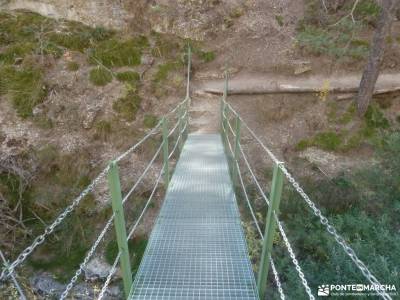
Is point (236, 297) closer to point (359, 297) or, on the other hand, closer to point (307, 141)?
point (359, 297)

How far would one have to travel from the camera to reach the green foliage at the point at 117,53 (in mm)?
10414

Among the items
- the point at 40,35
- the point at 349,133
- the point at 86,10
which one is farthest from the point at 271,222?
the point at 86,10

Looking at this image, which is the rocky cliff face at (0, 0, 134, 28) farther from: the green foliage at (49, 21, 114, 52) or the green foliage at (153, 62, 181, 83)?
the green foliage at (153, 62, 181, 83)

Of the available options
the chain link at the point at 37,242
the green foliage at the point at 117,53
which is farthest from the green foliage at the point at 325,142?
the chain link at the point at 37,242

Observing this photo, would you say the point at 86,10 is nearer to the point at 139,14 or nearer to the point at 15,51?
the point at 139,14

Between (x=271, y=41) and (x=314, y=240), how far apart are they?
8.34 meters

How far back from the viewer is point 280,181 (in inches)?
91.2

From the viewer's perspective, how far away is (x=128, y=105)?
9453 millimetres

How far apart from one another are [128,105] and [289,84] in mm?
4918

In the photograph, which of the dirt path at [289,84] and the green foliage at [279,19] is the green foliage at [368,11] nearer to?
the dirt path at [289,84]

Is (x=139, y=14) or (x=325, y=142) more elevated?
(x=139, y=14)

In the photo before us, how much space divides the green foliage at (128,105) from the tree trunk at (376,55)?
20.9 ft

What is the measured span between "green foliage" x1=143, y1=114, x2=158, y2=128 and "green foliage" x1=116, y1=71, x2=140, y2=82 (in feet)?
4.89

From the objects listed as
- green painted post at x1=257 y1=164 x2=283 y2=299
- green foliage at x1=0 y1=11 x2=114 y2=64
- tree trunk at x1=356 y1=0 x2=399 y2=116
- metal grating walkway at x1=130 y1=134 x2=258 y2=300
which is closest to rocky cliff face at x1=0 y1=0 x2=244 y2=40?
green foliage at x1=0 y1=11 x2=114 y2=64
